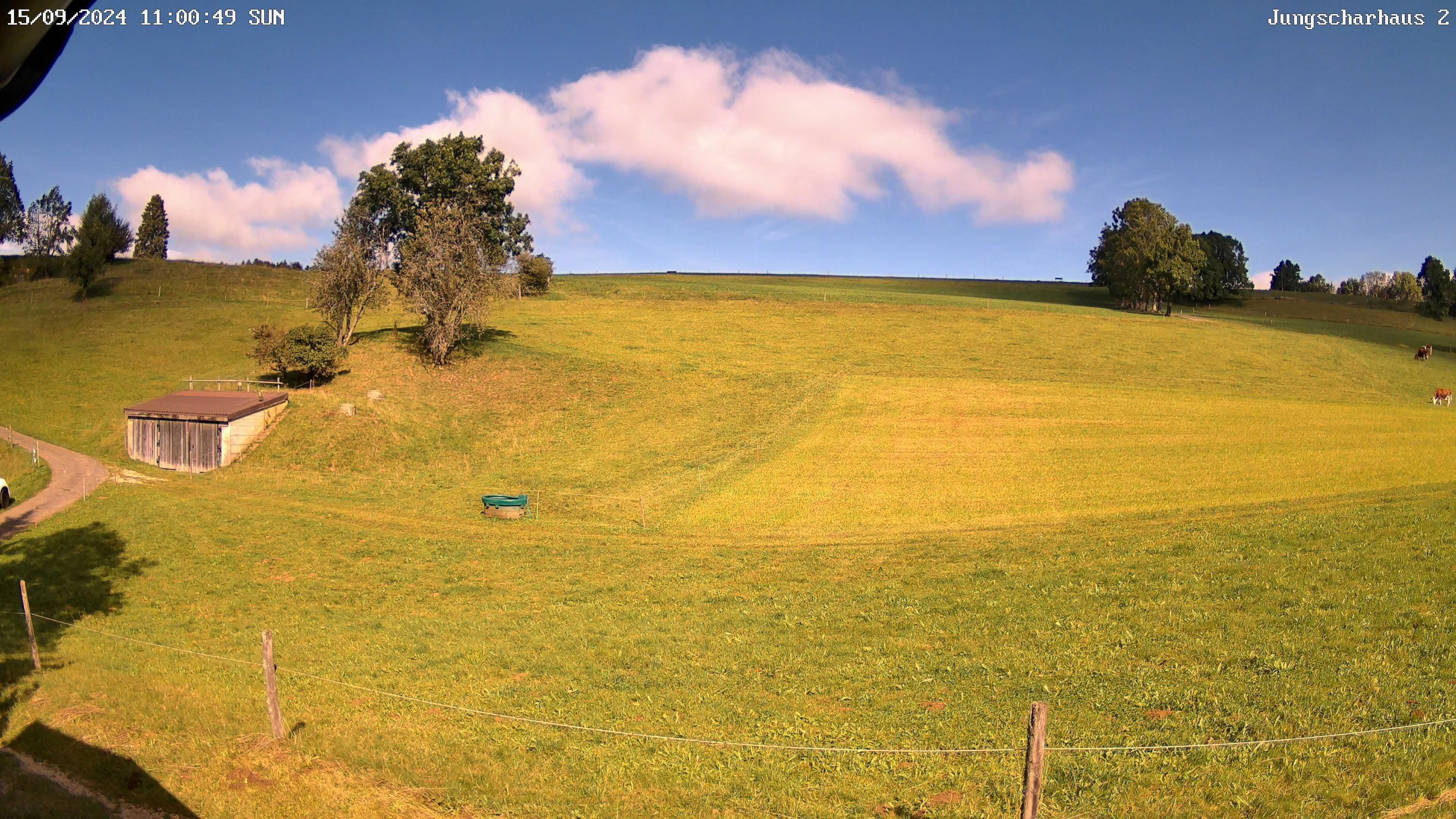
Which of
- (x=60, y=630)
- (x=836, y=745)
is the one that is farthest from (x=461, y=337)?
(x=836, y=745)

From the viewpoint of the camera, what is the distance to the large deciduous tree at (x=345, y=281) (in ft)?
193

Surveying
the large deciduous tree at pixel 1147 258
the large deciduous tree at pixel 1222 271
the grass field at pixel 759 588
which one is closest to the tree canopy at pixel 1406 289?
the large deciduous tree at pixel 1222 271

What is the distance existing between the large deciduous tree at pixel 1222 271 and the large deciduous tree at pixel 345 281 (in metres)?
110

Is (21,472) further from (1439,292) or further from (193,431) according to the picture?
(1439,292)

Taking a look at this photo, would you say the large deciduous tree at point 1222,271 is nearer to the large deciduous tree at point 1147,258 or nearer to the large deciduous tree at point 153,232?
the large deciduous tree at point 1147,258

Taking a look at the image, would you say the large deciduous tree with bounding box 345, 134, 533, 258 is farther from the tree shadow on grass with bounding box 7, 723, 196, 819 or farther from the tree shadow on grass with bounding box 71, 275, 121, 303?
the tree shadow on grass with bounding box 7, 723, 196, 819

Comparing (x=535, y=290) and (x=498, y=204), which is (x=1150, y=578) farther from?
(x=535, y=290)

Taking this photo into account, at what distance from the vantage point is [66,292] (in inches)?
3435

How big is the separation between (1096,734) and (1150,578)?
382 inches

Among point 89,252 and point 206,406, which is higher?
point 89,252

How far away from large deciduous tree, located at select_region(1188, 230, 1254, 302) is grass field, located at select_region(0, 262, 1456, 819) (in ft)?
206

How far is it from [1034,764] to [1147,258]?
346ft

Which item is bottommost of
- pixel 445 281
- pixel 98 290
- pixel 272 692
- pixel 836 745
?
pixel 836 745

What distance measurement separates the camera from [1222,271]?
410 ft
